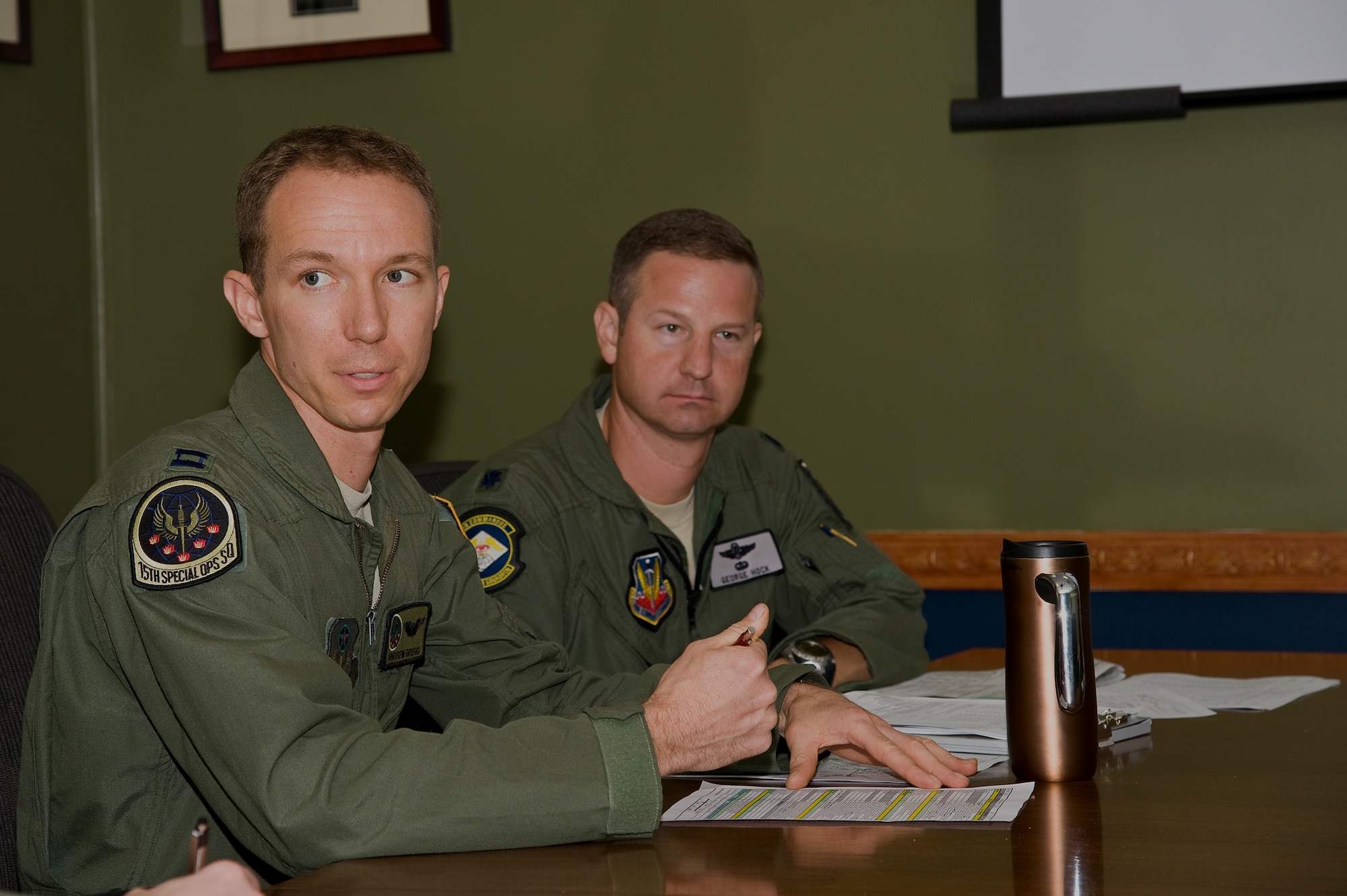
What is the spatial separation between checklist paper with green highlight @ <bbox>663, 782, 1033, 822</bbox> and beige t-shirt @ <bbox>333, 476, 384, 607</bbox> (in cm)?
43

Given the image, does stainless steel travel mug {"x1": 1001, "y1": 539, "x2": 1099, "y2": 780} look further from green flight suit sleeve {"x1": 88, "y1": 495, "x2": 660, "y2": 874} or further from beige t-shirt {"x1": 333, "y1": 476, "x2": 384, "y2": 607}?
beige t-shirt {"x1": 333, "y1": 476, "x2": 384, "y2": 607}

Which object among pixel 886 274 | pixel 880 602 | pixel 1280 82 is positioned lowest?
pixel 880 602

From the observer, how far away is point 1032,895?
0.87 metres

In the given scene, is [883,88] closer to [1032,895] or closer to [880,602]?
[880,602]

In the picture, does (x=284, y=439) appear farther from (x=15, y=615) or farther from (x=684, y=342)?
(x=684, y=342)

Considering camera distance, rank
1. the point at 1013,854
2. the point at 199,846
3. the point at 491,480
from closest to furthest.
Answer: the point at 199,846
the point at 1013,854
the point at 491,480

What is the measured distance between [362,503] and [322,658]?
0.37 m

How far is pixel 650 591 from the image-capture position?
7.06 feet

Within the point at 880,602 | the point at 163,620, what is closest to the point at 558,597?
the point at 880,602

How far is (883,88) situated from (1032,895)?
2153 millimetres

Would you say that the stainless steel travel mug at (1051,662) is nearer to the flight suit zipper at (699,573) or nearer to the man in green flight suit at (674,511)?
the man in green flight suit at (674,511)

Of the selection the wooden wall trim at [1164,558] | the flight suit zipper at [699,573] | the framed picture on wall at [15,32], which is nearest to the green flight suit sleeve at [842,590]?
the flight suit zipper at [699,573]

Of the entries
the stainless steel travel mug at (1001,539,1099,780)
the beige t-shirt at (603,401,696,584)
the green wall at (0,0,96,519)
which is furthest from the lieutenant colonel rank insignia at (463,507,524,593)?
the green wall at (0,0,96,519)

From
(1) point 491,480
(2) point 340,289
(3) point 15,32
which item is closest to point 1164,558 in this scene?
(1) point 491,480
